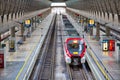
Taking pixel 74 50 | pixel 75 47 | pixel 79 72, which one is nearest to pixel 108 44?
pixel 75 47

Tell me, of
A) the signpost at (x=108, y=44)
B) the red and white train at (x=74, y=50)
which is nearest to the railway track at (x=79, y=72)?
the red and white train at (x=74, y=50)

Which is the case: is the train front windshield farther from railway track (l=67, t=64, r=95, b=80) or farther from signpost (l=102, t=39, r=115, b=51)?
signpost (l=102, t=39, r=115, b=51)

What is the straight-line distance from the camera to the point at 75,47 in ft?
93.4

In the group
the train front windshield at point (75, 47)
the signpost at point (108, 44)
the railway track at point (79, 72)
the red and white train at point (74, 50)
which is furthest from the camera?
the signpost at point (108, 44)

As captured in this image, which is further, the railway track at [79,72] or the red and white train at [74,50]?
the red and white train at [74,50]

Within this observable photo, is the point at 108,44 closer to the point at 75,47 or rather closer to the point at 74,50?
the point at 75,47

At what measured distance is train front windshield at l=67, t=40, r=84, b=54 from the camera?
2812 centimetres

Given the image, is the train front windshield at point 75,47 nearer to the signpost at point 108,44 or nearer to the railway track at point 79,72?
the railway track at point 79,72

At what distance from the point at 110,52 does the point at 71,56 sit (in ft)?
31.6

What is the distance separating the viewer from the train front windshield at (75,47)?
2812 cm

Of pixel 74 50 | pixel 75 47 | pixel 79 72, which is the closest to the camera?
pixel 79 72

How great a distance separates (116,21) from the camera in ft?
100

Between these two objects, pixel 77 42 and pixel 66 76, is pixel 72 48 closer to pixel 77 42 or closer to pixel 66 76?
pixel 77 42

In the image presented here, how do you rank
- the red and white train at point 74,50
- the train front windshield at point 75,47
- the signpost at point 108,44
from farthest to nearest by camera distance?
1. the signpost at point 108,44
2. the train front windshield at point 75,47
3. the red and white train at point 74,50
